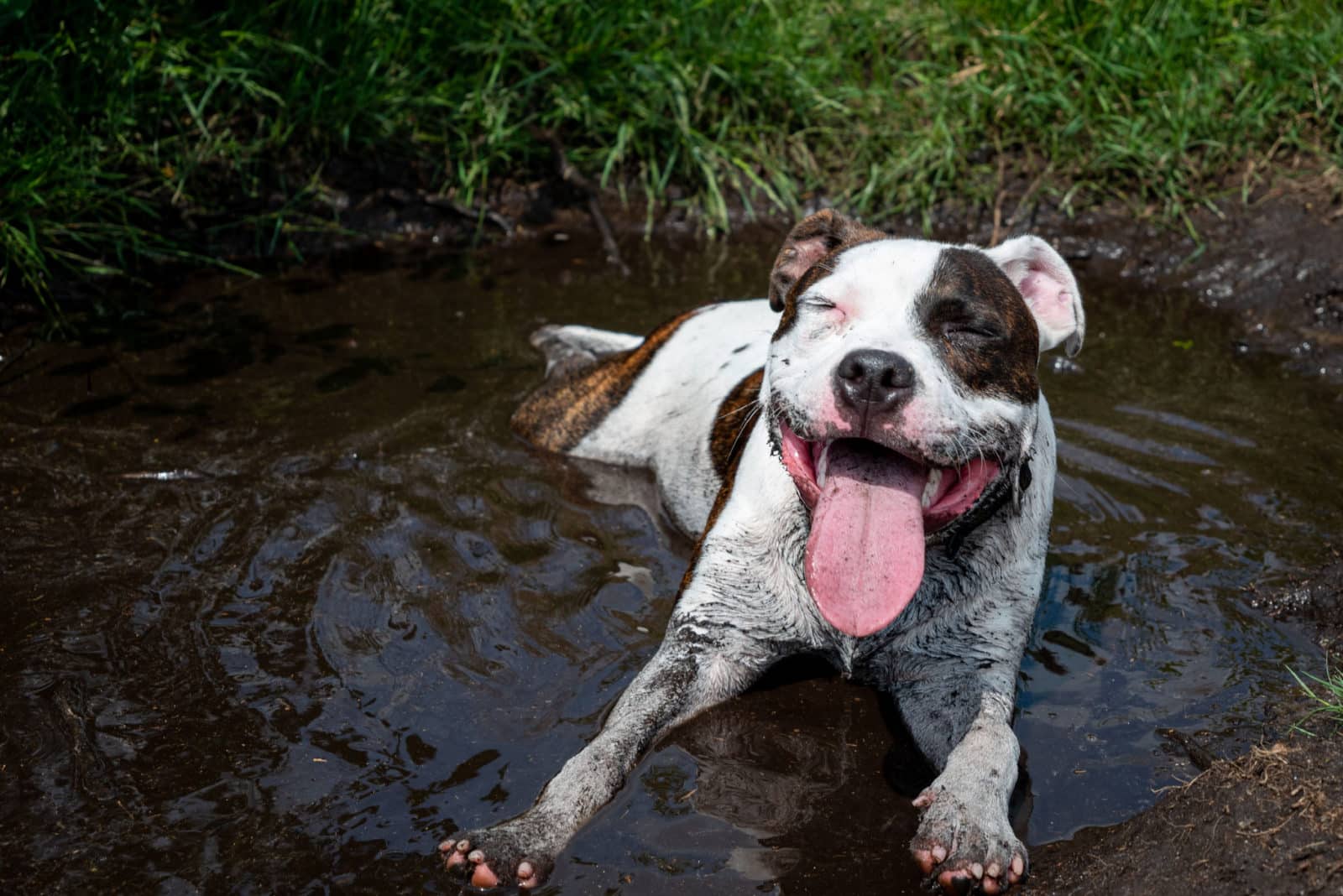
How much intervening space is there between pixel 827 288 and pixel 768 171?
17.3 feet

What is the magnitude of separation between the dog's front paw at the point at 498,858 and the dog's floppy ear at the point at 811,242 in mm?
1892

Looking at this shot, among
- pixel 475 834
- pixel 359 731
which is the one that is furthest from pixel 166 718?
pixel 475 834

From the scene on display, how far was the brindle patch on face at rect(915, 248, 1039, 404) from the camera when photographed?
12.3ft

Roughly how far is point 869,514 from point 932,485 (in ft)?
0.68

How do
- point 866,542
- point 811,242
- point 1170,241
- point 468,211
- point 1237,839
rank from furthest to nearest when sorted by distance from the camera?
point 468,211 < point 1170,241 < point 811,242 < point 866,542 < point 1237,839

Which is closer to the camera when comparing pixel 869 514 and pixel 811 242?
pixel 869 514

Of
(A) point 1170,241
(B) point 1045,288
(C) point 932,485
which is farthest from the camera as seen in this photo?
(A) point 1170,241

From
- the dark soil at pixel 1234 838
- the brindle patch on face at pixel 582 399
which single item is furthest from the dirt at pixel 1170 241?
the brindle patch on face at pixel 582 399

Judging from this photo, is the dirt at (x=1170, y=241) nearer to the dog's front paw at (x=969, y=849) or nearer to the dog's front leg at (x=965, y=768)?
the dog's front leg at (x=965, y=768)

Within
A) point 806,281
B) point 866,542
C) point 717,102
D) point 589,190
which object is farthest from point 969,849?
point 717,102

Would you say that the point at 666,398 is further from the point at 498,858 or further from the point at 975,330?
the point at 498,858

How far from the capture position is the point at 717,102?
9.03 metres

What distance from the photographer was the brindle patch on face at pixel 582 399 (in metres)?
6.04

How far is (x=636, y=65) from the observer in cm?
873
